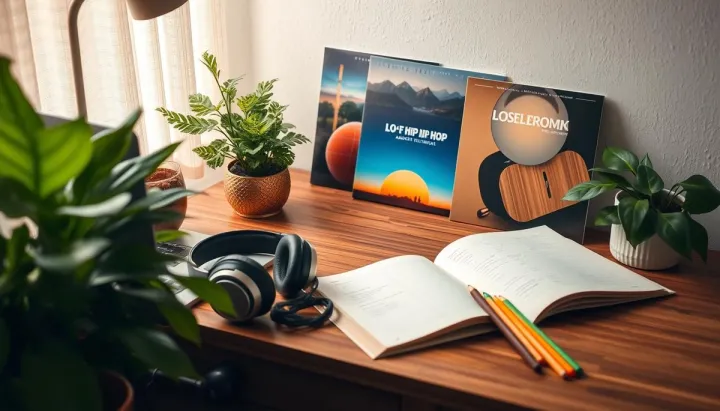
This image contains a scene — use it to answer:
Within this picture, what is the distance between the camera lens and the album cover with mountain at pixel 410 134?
1.40 m

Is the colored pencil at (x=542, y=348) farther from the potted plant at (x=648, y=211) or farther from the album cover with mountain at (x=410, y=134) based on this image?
the album cover with mountain at (x=410, y=134)

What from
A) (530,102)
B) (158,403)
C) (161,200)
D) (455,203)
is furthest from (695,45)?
(158,403)

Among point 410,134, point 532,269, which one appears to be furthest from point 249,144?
point 532,269

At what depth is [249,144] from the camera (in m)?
1.32

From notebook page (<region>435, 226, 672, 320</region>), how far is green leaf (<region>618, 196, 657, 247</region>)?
0.20ft

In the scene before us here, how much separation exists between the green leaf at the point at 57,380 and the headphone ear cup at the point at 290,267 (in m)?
0.39

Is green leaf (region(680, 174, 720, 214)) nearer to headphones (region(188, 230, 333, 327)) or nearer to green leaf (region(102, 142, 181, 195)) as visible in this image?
headphones (region(188, 230, 333, 327))

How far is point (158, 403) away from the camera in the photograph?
1.12 meters

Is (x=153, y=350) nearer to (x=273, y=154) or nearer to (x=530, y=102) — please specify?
(x=273, y=154)

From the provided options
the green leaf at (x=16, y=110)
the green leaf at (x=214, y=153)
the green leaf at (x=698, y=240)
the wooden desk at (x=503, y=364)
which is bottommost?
the wooden desk at (x=503, y=364)

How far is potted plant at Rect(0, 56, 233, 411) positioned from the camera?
69cm

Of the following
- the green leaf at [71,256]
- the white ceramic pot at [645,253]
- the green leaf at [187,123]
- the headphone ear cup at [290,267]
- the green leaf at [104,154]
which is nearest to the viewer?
the green leaf at [71,256]

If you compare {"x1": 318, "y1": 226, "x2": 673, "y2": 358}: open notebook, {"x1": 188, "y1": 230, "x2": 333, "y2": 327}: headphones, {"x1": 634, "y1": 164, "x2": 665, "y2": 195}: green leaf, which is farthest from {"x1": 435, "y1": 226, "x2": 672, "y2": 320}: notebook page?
{"x1": 188, "y1": 230, "x2": 333, "y2": 327}: headphones

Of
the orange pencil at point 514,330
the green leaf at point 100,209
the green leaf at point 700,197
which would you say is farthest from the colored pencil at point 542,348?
the green leaf at point 100,209
